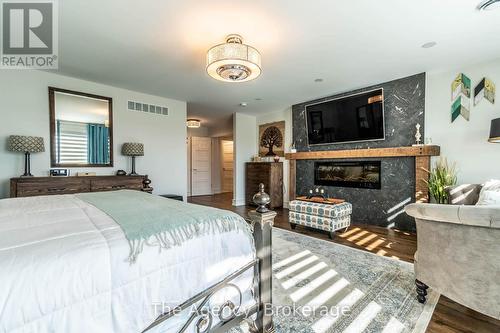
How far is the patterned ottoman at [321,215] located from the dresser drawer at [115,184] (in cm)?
264

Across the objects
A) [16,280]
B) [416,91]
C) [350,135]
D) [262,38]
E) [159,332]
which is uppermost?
[262,38]

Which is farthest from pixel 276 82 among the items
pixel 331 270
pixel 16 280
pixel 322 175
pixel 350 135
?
pixel 16 280

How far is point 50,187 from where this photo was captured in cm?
318

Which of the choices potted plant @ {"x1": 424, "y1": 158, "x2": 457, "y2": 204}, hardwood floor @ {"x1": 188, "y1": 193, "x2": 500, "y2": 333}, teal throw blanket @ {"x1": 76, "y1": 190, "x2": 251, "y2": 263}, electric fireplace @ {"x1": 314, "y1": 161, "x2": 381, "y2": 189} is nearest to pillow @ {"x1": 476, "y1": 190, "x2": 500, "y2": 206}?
potted plant @ {"x1": 424, "y1": 158, "x2": 457, "y2": 204}

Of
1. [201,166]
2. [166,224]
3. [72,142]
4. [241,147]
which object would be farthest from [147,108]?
[166,224]

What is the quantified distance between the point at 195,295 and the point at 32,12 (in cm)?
296

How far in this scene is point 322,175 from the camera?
16.5 ft

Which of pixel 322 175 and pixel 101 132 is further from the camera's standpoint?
pixel 322 175

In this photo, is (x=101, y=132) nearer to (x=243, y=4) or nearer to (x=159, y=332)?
(x=243, y=4)

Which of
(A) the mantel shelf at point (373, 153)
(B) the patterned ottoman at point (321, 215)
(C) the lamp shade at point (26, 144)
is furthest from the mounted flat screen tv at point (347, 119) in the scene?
(C) the lamp shade at point (26, 144)

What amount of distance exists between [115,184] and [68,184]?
0.59 meters

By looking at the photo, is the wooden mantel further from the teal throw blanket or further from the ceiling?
the teal throw blanket

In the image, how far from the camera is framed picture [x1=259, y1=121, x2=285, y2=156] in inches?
236

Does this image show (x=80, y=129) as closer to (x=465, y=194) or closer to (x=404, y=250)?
(x=404, y=250)
